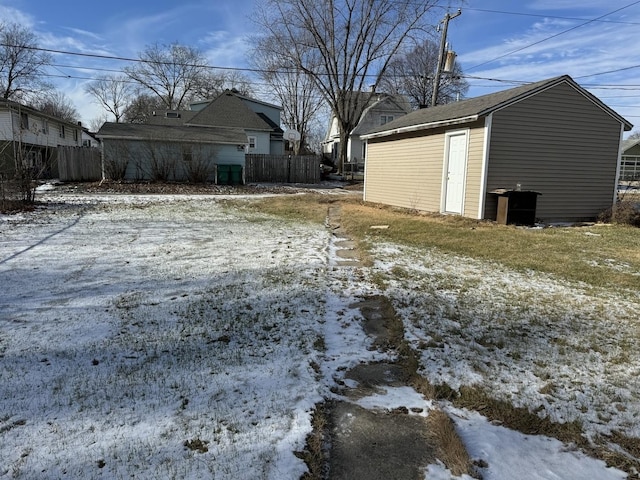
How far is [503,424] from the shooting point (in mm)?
2531

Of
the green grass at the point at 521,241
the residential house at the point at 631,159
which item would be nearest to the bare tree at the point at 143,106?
the green grass at the point at 521,241

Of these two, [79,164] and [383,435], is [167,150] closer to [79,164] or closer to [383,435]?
[79,164]

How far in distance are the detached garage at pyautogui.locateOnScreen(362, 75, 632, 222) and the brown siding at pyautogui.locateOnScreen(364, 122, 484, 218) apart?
30 millimetres

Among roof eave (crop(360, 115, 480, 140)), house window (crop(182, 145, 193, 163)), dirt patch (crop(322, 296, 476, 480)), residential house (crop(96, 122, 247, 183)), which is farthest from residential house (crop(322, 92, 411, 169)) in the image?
dirt patch (crop(322, 296, 476, 480))

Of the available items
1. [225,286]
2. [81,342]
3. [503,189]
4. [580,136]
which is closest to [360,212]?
[503,189]

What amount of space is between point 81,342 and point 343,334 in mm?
2114

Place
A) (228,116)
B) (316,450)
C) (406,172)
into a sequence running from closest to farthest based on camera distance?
(316,450)
(406,172)
(228,116)

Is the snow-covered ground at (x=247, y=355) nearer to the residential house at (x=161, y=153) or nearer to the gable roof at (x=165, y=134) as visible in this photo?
the residential house at (x=161, y=153)

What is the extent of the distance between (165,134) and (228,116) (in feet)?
31.8

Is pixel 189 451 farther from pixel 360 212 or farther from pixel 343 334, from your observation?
pixel 360 212

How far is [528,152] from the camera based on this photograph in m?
10.9

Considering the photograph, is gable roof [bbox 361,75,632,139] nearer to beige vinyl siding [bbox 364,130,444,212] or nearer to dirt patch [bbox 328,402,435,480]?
beige vinyl siding [bbox 364,130,444,212]

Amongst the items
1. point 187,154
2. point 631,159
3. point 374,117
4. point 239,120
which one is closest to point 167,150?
point 187,154

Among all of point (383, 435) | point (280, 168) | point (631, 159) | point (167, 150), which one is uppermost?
point (631, 159)
